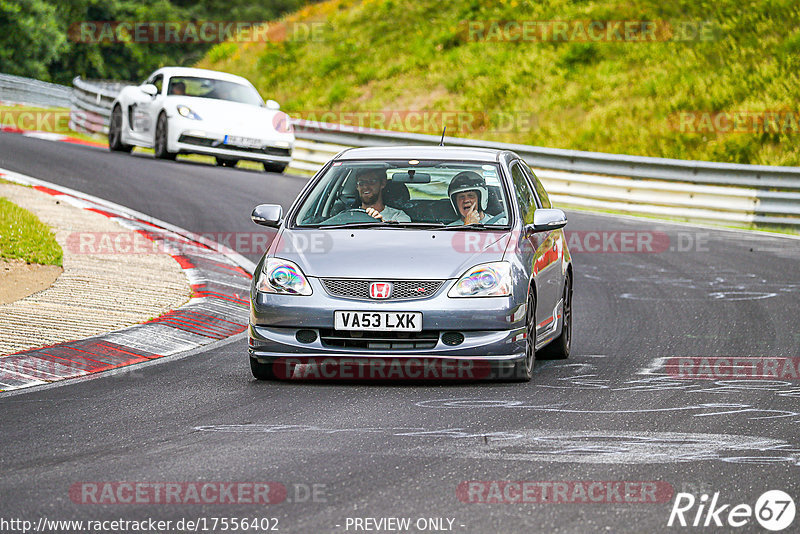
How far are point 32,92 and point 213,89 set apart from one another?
985 inches

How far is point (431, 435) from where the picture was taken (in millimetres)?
6648

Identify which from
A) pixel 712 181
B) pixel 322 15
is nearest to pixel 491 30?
pixel 322 15

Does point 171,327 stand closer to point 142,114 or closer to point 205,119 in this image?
point 205,119

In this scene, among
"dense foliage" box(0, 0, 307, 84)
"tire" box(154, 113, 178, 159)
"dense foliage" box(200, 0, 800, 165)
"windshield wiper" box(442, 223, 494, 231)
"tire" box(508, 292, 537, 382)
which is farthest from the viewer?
"dense foliage" box(0, 0, 307, 84)

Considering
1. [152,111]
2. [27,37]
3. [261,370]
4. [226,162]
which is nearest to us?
[261,370]

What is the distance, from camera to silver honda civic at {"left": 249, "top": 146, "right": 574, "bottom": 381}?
812 cm

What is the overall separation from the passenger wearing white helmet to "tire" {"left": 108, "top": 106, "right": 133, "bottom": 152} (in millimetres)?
15482

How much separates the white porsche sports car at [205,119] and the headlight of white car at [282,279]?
13.5 meters

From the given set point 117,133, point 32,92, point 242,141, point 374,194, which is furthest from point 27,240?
point 32,92

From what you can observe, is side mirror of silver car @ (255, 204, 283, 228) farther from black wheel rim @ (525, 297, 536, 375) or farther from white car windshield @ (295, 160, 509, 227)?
black wheel rim @ (525, 297, 536, 375)

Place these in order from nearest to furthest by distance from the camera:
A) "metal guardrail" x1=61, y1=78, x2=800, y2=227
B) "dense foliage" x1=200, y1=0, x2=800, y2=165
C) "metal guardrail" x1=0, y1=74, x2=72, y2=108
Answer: "metal guardrail" x1=61, y1=78, x2=800, y2=227
"dense foliage" x1=200, y1=0, x2=800, y2=165
"metal guardrail" x1=0, y1=74, x2=72, y2=108

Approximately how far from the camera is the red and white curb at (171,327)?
8.68 meters

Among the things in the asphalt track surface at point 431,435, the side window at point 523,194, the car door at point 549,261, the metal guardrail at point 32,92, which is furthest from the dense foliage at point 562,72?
the asphalt track surface at point 431,435

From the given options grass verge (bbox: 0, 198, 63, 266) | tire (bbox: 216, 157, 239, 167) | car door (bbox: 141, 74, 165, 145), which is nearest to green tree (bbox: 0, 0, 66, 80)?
tire (bbox: 216, 157, 239, 167)
